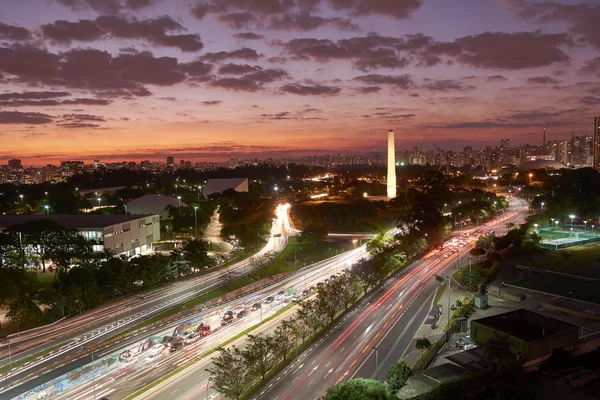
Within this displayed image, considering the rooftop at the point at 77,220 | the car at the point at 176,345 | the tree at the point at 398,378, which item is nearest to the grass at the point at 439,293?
the tree at the point at 398,378

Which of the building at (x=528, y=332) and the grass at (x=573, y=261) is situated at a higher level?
the building at (x=528, y=332)

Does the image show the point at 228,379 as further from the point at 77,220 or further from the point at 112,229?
the point at 77,220

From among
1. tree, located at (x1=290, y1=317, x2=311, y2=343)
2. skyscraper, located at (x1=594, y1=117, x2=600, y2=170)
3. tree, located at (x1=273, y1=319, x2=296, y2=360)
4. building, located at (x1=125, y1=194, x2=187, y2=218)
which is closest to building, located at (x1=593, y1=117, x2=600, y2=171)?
skyscraper, located at (x1=594, y1=117, x2=600, y2=170)

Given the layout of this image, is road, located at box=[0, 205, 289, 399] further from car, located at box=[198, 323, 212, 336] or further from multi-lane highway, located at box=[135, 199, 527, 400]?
multi-lane highway, located at box=[135, 199, 527, 400]

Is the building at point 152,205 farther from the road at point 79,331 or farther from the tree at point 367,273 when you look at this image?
the tree at point 367,273

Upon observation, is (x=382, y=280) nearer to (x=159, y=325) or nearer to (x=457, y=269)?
(x=457, y=269)

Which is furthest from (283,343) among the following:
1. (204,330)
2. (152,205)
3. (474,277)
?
(152,205)
